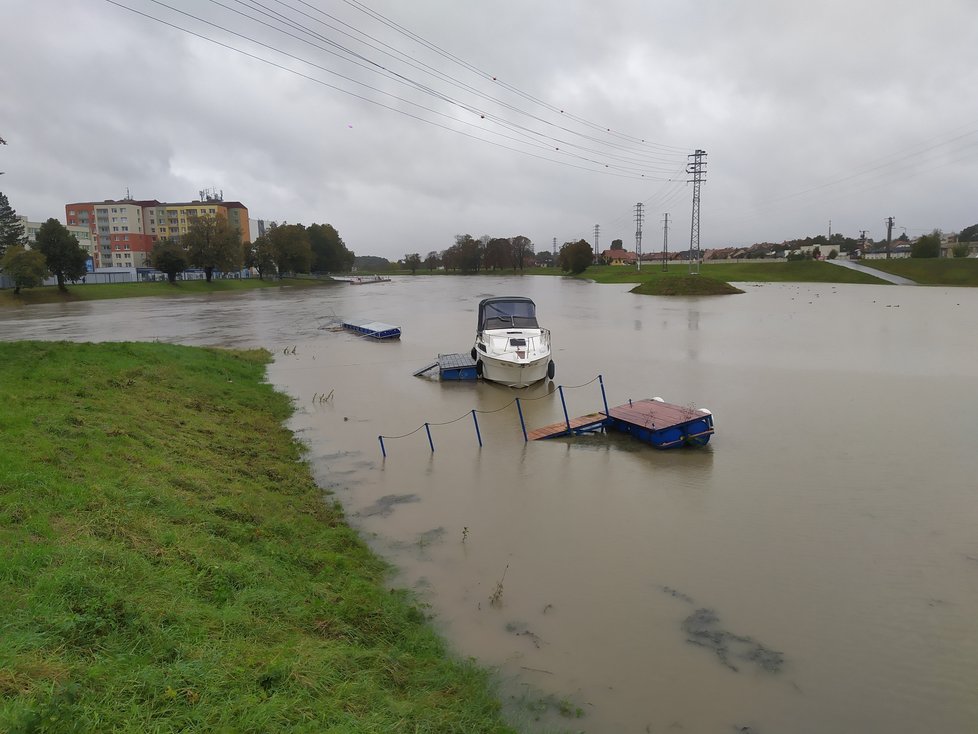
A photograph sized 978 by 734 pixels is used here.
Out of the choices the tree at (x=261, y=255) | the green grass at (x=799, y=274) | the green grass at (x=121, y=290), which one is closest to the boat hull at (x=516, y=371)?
the green grass at (x=121, y=290)

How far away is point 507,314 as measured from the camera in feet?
70.5

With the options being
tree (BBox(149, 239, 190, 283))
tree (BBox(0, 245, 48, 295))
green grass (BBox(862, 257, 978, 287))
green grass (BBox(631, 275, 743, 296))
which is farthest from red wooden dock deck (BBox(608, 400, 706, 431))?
green grass (BBox(862, 257, 978, 287))

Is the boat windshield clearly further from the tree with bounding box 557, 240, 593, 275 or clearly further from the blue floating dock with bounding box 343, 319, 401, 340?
the tree with bounding box 557, 240, 593, 275

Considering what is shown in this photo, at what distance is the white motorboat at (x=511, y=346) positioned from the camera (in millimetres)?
18609

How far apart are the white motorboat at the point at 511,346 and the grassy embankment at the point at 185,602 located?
939cm

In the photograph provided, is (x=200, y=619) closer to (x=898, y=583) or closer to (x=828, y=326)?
(x=898, y=583)

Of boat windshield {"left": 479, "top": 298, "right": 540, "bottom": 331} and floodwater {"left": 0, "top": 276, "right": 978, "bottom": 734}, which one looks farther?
boat windshield {"left": 479, "top": 298, "right": 540, "bottom": 331}

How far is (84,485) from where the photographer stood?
6840 mm

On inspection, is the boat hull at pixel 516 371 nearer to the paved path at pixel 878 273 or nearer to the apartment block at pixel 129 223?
the paved path at pixel 878 273

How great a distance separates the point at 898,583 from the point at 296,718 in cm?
722

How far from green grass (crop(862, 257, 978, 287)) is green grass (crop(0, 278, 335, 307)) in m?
87.0

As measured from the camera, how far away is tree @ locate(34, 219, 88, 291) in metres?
58.0

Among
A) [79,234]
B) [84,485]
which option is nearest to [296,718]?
[84,485]

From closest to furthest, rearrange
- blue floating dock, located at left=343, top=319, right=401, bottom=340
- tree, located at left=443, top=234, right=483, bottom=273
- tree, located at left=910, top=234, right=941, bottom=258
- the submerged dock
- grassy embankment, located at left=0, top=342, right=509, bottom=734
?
1. grassy embankment, located at left=0, top=342, right=509, bottom=734
2. the submerged dock
3. blue floating dock, located at left=343, top=319, right=401, bottom=340
4. tree, located at left=910, top=234, right=941, bottom=258
5. tree, located at left=443, top=234, right=483, bottom=273
